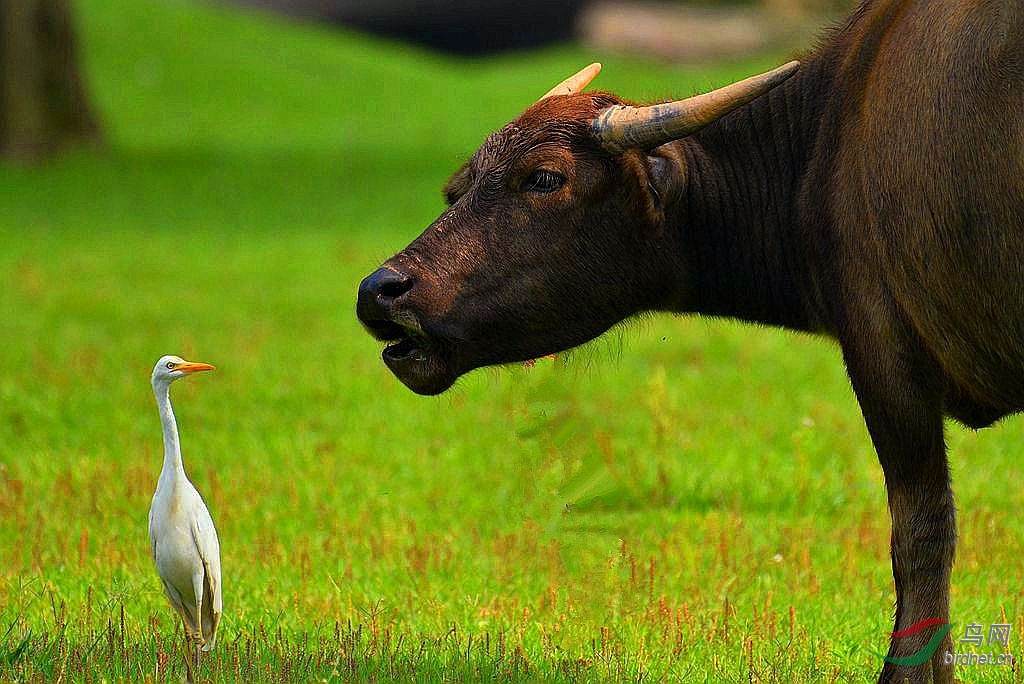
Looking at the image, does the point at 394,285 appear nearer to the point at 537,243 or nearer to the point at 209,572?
the point at 537,243

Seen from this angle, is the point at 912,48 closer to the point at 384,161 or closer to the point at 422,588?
the point at 422,588

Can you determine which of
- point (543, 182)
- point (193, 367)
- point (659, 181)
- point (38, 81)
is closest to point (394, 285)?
point (543, 182)

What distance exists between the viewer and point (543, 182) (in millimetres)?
5250

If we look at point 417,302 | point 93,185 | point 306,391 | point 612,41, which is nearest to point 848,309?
point 417,302

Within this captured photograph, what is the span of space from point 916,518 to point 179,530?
92.3 inches

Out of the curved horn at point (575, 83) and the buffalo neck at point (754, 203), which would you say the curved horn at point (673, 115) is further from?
the curved horn at point (575, 83)

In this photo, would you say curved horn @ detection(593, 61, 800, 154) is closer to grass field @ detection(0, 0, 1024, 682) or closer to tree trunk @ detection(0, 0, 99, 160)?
grass field @ detection(0, 0, 1024, 682)

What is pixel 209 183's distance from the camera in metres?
20.0

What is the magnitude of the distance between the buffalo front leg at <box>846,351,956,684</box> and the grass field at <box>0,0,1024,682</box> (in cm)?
43

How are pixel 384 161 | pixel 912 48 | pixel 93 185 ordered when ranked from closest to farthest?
pixel 912 48, pixel 93 185, pixel 384 161

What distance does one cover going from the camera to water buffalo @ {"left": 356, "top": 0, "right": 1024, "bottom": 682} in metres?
4.71

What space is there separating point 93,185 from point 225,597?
13.9 m

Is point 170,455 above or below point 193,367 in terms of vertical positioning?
below

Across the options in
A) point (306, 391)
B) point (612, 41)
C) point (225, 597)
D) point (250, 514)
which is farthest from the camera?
point (612, 41)
